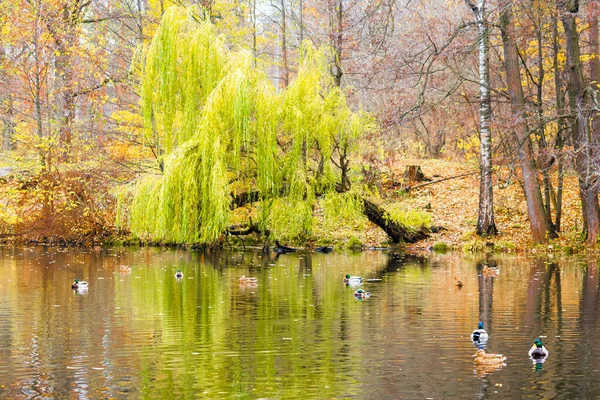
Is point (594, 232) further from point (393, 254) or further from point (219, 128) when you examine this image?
point (219, 128)

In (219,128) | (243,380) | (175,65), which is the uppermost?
(175,65)

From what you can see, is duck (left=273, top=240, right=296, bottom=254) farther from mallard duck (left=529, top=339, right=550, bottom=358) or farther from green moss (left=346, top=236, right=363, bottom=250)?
mallard duck (left=529, top=339, right=550, bottom=358)

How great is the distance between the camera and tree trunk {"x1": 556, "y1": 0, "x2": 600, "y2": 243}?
816 inches

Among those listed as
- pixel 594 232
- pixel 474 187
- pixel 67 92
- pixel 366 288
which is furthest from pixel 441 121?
pixel 366 288

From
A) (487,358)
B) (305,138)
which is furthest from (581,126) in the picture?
(487,358)

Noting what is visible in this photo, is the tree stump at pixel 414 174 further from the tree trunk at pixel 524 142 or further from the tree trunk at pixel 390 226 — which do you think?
the tree trunk at pixel 524 142

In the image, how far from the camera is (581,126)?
21.1 m

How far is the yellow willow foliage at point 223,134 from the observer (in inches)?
823

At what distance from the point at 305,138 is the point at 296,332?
1168cm

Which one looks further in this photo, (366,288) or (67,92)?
(67,92)

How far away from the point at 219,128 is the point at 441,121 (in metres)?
15.1

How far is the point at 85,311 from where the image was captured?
13398mm

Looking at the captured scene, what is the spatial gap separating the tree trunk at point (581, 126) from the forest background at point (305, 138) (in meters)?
0.06

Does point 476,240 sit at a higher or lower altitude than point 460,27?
lower
